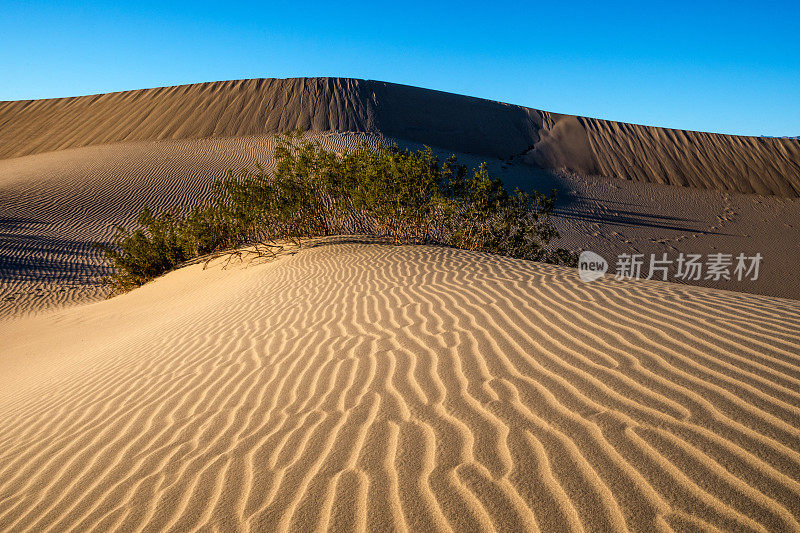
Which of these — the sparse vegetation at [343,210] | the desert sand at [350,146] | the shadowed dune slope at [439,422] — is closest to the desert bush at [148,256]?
the sparse vegetation at [343,210]

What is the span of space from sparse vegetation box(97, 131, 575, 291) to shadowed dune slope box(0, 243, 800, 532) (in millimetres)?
5520

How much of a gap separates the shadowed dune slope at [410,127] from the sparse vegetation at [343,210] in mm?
20914

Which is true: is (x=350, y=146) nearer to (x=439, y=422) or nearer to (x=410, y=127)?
(x=410, y=127)

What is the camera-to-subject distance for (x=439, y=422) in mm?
2455

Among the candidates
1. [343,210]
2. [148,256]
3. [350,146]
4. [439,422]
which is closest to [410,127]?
[350,146]

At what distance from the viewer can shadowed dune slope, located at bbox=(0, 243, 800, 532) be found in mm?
1838

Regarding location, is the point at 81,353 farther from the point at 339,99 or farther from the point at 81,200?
the point at 339,99

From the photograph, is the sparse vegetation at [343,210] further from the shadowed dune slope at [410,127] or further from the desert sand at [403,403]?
the shadowed dune slope at [410,127]

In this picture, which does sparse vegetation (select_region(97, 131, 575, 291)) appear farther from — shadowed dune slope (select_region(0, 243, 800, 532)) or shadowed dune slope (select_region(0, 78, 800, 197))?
shadowed dune slope (select_region(0, 78, 800, 197))

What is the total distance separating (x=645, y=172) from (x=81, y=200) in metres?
32.0

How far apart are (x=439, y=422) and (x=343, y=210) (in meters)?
8.91

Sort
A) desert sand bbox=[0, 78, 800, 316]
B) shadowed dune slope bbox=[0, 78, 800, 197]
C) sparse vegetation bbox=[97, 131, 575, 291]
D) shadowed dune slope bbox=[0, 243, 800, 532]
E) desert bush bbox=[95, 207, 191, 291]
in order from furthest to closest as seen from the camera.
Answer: shadowed dune slope bbox=[0, 78, 800, 197], desert sand bbox=[0, 78, 800, 316], desert bush bbox=[95, 207, 191, 291], sparse vegetation bbox=[97, 131, 575, 291], shadowed dune slope bbox=[0, 243, 800, 532]

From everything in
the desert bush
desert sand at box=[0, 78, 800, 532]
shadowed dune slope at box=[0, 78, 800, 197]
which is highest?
shadowed dune slope at box=[0, 78, 800, 197]

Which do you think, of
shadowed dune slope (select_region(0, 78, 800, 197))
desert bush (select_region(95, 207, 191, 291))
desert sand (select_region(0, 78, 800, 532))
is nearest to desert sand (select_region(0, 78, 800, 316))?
shadowed dune slope (select_region(0, 78, 800, 197))
